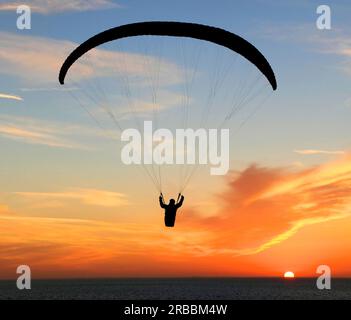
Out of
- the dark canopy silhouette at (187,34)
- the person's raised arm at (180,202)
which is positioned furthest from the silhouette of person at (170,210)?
the dark canopy silhouette at (187,34)

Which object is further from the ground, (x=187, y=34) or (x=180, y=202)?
(x=187, y=34)

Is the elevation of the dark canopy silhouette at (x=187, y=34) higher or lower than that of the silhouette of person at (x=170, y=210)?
higher

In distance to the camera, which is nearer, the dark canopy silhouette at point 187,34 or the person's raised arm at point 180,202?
the person's raised arm at point 180,202

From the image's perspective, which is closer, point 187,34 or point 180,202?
point 180,202

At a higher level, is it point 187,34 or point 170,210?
point 187,34

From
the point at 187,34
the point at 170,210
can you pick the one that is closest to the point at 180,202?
the point at 170,210

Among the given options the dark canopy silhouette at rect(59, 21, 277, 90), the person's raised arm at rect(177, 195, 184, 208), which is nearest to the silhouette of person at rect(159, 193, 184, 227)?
the person's raised arm at rect(177, 195, 184, 208)

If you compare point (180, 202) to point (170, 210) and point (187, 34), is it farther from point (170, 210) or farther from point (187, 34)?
point (187, 34)

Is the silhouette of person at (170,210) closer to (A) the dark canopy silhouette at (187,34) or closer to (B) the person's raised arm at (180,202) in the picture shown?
(B) the person's raised arm at (180,202)
